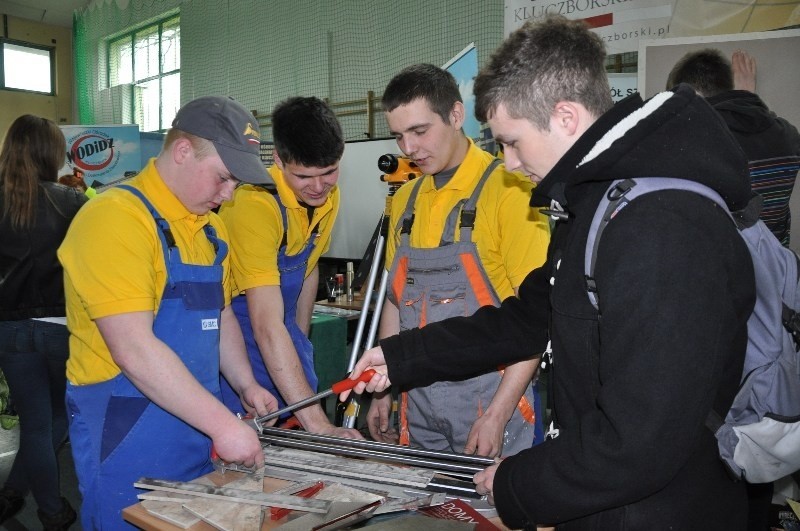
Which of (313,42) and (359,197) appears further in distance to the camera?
(313,42)

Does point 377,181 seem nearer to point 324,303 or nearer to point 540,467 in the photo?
point 324,303

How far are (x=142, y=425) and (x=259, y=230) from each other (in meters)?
0.74

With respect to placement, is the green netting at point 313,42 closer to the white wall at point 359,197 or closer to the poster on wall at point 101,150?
the white wall at point 359,197

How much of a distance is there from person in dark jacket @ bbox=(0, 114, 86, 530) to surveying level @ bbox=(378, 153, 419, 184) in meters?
1.40

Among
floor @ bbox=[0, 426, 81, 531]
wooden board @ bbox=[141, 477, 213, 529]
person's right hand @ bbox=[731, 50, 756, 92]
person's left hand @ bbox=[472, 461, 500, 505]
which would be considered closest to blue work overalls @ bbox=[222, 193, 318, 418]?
wooden board @ bbox=[141, 477, 213, 529]

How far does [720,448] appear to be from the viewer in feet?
3.15

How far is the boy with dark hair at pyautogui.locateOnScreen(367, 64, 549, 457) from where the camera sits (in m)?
1.66

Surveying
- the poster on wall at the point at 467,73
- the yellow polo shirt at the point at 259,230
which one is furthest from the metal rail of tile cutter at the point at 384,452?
the poster on wall at the point at 467,73

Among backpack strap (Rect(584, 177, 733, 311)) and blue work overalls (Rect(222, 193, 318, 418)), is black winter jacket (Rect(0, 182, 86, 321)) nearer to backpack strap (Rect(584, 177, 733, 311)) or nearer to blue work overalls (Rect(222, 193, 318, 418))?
blue work overalls (Rect(222, 193, 318, 418))

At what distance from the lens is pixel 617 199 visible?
2.87 feet

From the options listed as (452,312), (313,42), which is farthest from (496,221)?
(313,42)

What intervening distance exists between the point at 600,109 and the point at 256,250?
1.19 m

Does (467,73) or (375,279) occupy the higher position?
(467,73)

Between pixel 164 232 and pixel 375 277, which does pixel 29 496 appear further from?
pixel 164 232
